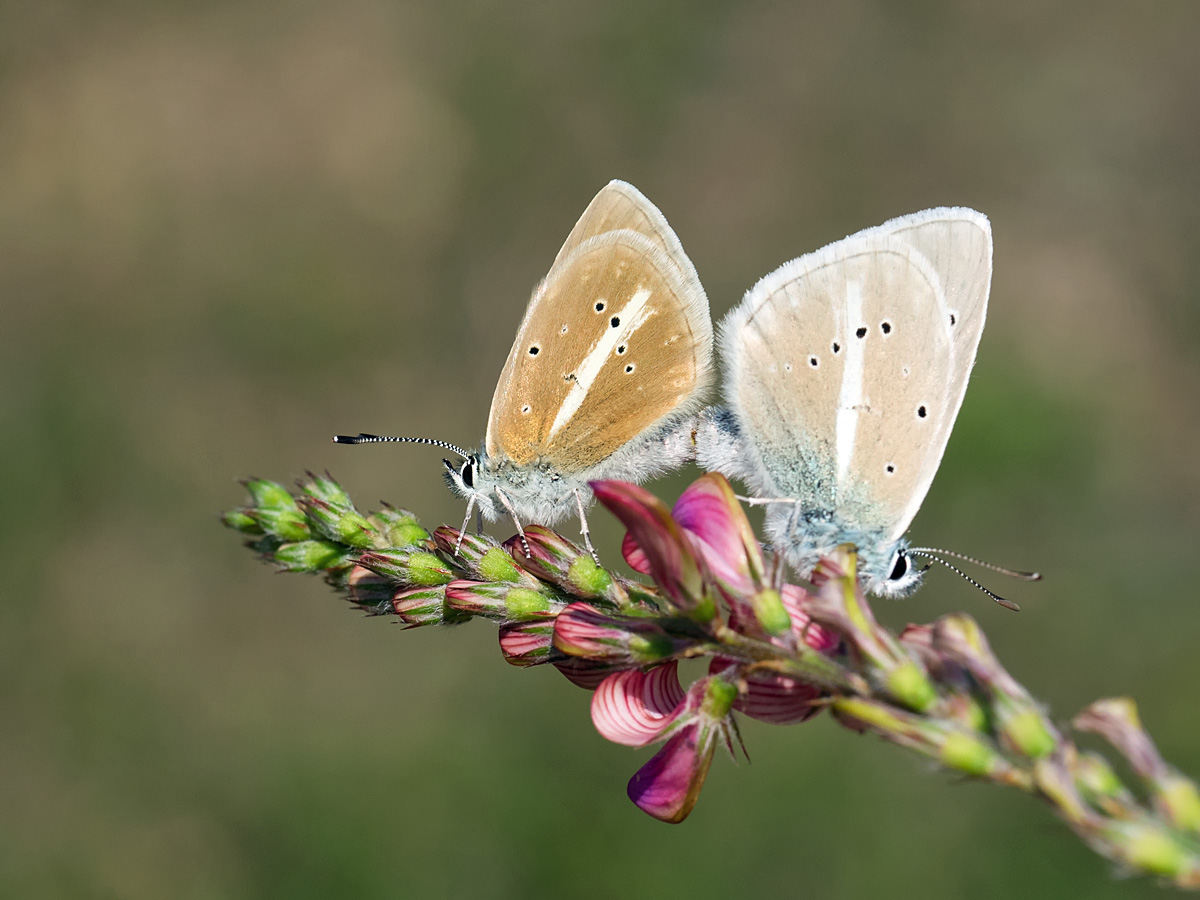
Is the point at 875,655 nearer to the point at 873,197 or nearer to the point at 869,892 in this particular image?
the point at 869,892

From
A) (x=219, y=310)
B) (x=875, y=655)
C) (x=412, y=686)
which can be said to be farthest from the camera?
(x=219, y=310)

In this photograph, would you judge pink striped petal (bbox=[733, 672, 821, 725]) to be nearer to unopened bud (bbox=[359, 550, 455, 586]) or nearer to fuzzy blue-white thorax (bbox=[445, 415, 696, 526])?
unopened bud (bbox=[359, 550, 455, 586])

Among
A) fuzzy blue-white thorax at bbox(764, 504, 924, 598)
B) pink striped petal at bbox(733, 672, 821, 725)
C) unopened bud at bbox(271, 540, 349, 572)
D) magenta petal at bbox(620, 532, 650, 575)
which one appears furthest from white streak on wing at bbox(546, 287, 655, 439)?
pink striped petal at bbox(733, 672, 821, 725)

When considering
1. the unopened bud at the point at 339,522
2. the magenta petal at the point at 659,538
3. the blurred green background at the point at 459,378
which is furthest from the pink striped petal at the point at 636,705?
the blurred green background at the point at 459,378

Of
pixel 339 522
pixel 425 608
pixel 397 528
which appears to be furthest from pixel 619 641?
pixel 339 522

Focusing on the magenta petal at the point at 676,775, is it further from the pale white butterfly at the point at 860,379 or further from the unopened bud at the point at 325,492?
the unopened bud at the point at 325,492

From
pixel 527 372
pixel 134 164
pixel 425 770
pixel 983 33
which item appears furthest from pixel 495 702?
pixel 983 33

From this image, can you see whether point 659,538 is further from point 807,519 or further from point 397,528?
point 807,519
